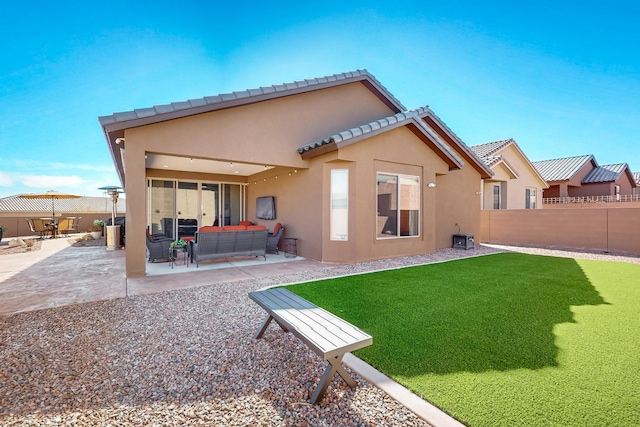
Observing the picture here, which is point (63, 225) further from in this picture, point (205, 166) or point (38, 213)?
point (205, 166)

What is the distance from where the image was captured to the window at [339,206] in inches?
357

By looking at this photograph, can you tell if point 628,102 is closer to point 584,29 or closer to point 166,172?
point 584,29

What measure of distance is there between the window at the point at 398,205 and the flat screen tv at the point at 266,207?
14.6ft

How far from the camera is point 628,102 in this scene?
55.0 feet

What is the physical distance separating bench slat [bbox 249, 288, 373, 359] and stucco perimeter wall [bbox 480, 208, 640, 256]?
1462cm

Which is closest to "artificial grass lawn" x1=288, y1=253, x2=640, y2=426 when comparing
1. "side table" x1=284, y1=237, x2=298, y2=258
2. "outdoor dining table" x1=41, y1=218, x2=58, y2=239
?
"side table" x1=284, y1=237, x2=298, y2=258

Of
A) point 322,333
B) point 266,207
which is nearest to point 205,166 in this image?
point 266,207

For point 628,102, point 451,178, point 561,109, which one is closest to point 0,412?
point 451,178

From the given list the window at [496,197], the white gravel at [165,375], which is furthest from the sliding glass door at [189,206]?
the window at [496,197]

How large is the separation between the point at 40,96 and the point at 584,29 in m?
24.5

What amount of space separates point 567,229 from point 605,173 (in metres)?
18.7

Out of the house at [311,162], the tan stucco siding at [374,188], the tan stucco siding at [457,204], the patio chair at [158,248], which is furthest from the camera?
the tan stucco siding at [457,204]

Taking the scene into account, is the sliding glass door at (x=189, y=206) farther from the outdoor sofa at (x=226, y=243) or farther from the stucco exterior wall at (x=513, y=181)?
the stucco exterior wall at (x=513, y=181)

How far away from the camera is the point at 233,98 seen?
8094 millimetres
